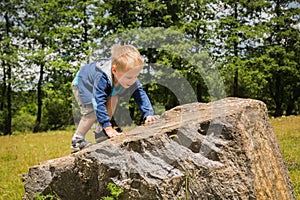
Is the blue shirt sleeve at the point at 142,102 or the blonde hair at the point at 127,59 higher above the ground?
the blonde hair at the point at 127,59

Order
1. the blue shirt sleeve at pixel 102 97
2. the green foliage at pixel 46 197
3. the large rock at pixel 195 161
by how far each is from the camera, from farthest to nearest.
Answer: the blue shirt sleeve at pixel 102 97 < the green foliage at pixel 46 197 < the large rock at pixel 195 161

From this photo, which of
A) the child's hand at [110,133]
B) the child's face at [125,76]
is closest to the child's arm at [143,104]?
the child's face at [125,76]

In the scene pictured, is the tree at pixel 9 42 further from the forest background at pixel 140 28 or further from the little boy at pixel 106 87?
the little boy at pixel 106 87

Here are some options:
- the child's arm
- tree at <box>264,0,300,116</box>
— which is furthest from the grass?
tree at <box>264,0,300,116</box>

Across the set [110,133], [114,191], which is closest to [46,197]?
[110,133]

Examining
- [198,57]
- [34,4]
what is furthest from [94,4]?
[198,57]

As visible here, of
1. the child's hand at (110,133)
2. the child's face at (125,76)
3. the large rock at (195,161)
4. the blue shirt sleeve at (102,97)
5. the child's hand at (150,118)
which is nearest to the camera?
the large rock at (195,161)

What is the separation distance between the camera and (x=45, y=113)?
48.4 m

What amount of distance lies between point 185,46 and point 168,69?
11.3 feet

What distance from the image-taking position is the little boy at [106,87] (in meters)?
5.65

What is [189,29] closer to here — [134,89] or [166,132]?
[134,89]

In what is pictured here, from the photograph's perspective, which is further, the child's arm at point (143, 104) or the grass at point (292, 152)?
the grass at point (292, 152)

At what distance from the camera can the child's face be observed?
5.73 m

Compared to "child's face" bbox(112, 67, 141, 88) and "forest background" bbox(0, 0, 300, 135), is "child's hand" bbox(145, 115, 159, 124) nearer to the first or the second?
"child's face" bbox(112, 67, 141, 88)
